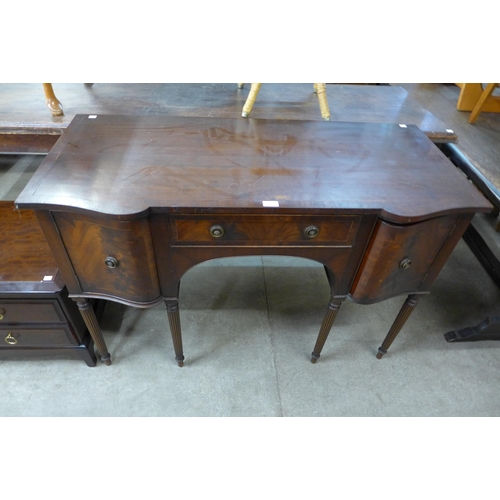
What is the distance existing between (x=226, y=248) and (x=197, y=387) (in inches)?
27.5

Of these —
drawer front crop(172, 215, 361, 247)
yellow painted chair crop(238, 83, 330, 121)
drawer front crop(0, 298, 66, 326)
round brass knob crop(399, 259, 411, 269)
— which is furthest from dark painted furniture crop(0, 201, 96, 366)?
round brass knob crop(399, 259, 411, 269)

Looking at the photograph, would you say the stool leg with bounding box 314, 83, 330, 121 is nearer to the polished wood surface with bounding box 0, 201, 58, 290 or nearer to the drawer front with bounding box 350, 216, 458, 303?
the drawer front with bounding box 350, 216, 458, 303

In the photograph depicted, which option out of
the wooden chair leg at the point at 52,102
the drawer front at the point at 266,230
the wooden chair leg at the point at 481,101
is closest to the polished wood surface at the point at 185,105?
the wooden chair leg at the point at 52,102

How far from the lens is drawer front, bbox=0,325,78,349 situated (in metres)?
1.27

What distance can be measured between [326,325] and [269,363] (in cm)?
33

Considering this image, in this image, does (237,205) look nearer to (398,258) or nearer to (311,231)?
(311,231)

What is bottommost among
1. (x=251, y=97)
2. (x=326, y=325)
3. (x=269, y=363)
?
(x=269, y=363)

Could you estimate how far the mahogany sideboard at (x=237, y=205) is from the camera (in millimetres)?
881

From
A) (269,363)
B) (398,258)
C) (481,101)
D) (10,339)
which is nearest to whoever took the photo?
(398,258)

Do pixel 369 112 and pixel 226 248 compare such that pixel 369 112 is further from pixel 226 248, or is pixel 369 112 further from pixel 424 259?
pixel 226 248

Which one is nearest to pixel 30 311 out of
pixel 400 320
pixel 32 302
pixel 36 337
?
Result: pixel 32 302

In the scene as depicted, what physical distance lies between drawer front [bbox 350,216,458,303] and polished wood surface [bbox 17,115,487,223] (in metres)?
0.05

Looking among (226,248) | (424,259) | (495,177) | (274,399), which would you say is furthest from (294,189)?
(495,177)

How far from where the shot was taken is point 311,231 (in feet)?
3.11
